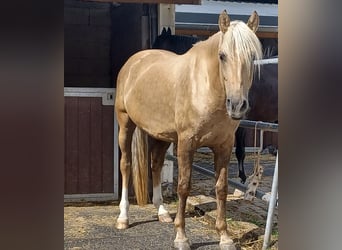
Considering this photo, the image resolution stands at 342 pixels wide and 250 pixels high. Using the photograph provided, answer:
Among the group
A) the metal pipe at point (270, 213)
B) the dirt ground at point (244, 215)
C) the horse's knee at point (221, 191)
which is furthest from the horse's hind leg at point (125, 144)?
the metal pipe at point (270, 213)

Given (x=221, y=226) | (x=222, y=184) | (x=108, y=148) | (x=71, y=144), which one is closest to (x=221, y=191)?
(x=222, y=184)

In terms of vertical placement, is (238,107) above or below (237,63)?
below

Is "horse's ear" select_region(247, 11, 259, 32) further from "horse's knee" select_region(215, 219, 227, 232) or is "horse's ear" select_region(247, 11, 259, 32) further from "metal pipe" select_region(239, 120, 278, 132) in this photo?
"horse's knee" select_region(215, 219, 227, 232)

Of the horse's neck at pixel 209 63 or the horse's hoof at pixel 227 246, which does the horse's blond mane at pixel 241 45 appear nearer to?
the horse's neck at pixel 209 63

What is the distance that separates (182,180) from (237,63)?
0.86 meters

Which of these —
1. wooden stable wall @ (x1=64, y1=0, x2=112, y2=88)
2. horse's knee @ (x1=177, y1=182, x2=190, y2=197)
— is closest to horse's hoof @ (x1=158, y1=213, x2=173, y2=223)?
horse's knee @ (x1=177, y1=182, x2=190, y2=197)

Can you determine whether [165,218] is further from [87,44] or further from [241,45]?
[87,44]

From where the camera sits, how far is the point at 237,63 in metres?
2.45

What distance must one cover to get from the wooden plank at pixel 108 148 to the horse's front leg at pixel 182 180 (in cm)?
179
